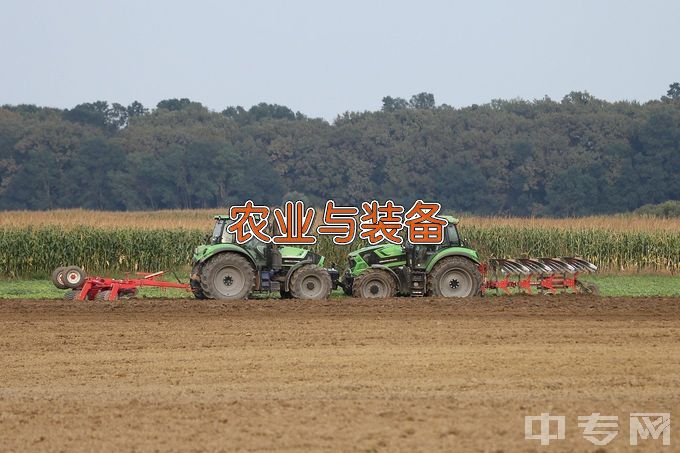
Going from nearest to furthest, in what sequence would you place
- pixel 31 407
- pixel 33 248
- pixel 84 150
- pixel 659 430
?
pixel 659 430 → pixel 31 407 → pixel 33 248 → pixel 84 150

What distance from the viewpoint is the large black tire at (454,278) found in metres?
22.0

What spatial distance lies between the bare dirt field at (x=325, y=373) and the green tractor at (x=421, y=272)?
42.4 inches

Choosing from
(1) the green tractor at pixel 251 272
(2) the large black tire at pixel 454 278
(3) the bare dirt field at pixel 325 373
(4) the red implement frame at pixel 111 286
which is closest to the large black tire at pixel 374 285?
(1) the green tractor at pixel 251 272

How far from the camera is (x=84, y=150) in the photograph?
2960 inches

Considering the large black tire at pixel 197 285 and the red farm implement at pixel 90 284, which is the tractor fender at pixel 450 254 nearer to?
the large black tire at pixel 197 285

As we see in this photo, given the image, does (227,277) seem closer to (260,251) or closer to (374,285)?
(260,251)

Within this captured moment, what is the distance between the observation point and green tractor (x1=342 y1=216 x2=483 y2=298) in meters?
22.0

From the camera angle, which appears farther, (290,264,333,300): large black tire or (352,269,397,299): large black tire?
(352,269,397,299): large black tire

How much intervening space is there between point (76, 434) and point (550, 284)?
1375 cm

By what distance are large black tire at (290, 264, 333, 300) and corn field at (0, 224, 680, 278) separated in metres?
11.3

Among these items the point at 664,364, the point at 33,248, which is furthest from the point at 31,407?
the point at 33,248

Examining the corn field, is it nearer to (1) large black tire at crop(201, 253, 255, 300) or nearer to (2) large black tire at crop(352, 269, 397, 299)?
(2) large black tire at crop(352, 269, 397, 299)

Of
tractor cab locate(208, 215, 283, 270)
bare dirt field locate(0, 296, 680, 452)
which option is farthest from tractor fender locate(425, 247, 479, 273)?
tractor cab locate(208, 215, 283, 270)

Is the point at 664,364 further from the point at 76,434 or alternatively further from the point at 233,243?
the point at 233,243
